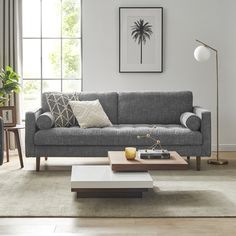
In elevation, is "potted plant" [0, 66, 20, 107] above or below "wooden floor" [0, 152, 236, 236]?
above

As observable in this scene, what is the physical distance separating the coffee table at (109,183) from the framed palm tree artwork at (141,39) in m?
2.88

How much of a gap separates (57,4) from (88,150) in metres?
2.59

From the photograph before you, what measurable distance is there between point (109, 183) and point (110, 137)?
1406mm

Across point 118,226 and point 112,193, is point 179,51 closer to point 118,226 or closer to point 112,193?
point 112,193

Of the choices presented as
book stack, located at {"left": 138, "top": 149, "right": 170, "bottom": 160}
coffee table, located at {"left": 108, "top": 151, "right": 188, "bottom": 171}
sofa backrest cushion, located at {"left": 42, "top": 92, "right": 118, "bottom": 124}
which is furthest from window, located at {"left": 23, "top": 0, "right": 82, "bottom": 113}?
coffee table, located at {"left": 108, "top": 151, "right": 188, "bottom": 171}

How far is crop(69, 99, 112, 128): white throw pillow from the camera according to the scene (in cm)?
570

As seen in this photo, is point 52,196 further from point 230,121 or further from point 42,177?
point 230,121

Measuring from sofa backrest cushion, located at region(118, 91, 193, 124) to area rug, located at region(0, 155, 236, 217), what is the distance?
95 centimetres

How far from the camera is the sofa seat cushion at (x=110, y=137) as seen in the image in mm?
5445

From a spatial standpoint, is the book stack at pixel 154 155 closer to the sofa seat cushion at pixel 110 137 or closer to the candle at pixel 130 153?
the candle at pixel 130 153

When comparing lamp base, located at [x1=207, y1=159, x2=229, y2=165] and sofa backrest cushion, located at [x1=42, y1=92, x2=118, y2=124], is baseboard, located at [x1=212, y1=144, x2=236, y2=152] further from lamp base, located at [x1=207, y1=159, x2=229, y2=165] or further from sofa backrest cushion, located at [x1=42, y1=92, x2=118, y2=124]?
sofa backrest cushion, located at [x1=42, y1=92, x2=118, y2=124]

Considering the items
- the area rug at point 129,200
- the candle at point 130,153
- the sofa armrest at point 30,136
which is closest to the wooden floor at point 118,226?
the area rug at point 129,200

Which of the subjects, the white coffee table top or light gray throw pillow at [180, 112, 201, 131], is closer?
the white coffee table top

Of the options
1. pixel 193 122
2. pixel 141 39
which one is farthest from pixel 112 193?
pixel 141 39
